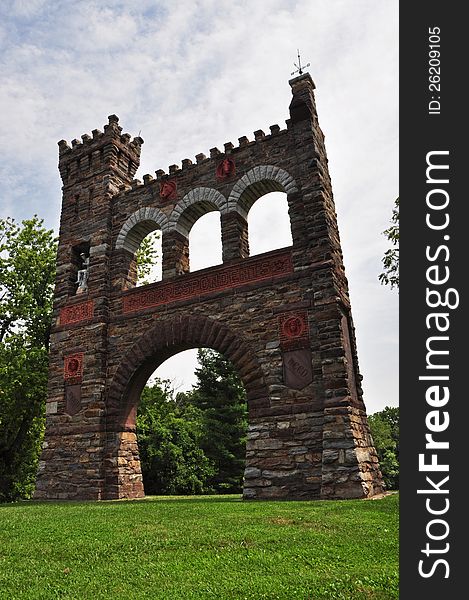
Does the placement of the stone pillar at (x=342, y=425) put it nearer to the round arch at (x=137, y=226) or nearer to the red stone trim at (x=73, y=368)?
the round arch at (x=137, y=226)

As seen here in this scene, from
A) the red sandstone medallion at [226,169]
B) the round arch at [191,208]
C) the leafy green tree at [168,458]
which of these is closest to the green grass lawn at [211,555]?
the round arch at [191,208]

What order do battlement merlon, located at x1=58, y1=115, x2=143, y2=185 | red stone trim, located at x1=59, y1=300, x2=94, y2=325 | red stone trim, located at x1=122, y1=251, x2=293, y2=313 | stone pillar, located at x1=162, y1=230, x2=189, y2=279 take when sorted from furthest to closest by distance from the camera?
battlement merlon, located at x1=58, y1=115, x2=143, y2=185
red stone trim, located at x1=59, y1=300, x2=94, y2=325
stone pillar, located at x1=162, y1=230, x2=189, y2=279
red stone trim, located at x1=122, y1=251, x2=293, y2=313

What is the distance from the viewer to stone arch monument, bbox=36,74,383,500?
9.53 meters

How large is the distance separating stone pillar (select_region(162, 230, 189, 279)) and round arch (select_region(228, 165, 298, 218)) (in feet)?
5.65

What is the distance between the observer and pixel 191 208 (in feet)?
42.6

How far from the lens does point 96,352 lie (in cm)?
1277

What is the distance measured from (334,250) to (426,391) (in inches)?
296

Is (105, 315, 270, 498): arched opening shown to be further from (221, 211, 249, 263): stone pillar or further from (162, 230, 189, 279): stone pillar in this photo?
(221, 211, 249, 263): stone pillar

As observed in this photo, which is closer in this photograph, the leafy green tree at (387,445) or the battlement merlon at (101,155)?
the battlement merlon at (101,155)

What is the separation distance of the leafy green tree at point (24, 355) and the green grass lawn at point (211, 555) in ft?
31.4

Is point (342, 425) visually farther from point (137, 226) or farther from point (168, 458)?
point (168, 458)

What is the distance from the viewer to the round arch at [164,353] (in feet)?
35.2

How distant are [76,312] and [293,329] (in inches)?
261

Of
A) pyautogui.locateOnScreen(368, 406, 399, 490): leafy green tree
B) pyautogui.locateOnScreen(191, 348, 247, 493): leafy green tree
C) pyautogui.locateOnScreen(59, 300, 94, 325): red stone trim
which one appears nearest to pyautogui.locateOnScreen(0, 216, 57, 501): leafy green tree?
pyautogui.locateOnScreen(59, 300, 94, 325): red stone trim
